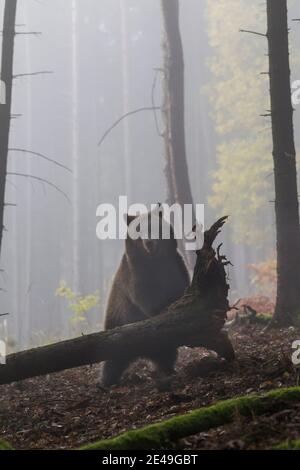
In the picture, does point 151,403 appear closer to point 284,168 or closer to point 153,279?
point 153,279

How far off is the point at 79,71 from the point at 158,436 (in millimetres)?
59895

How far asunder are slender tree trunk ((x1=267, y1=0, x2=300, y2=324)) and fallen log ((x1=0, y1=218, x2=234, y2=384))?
2867 mm

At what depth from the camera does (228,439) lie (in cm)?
459

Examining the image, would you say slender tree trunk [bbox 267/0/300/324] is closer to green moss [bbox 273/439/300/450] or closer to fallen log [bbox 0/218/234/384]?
fallen log [bbox 0/218/234/384]

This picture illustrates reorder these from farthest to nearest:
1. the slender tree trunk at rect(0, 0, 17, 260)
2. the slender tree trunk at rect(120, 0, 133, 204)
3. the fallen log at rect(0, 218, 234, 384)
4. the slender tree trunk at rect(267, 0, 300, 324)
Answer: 1. the slender tree trunk at rect(120, 0, 133, 204)
2. the slender tree trunk at rect(0, 0, 17, 260)
3. the slender tree trunk at rect(267, 0, 300, 324)
4. the fallen log at rect(0, 218, 234, 384)

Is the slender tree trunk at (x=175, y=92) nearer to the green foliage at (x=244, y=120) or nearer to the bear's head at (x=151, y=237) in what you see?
the bear's head at (x=151, y=237)

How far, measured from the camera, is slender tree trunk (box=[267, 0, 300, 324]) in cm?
1053

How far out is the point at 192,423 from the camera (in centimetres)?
502

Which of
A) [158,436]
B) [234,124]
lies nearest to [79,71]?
[234,124]

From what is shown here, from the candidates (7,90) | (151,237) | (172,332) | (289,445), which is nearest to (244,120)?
(7,90)

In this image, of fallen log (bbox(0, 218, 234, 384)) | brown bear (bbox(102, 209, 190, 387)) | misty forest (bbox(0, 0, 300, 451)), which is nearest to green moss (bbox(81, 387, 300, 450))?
misty forest (bbox(0, 0, 300, 451))

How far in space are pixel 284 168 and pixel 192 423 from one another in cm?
649

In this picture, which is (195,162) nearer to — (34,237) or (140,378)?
(34,237)
